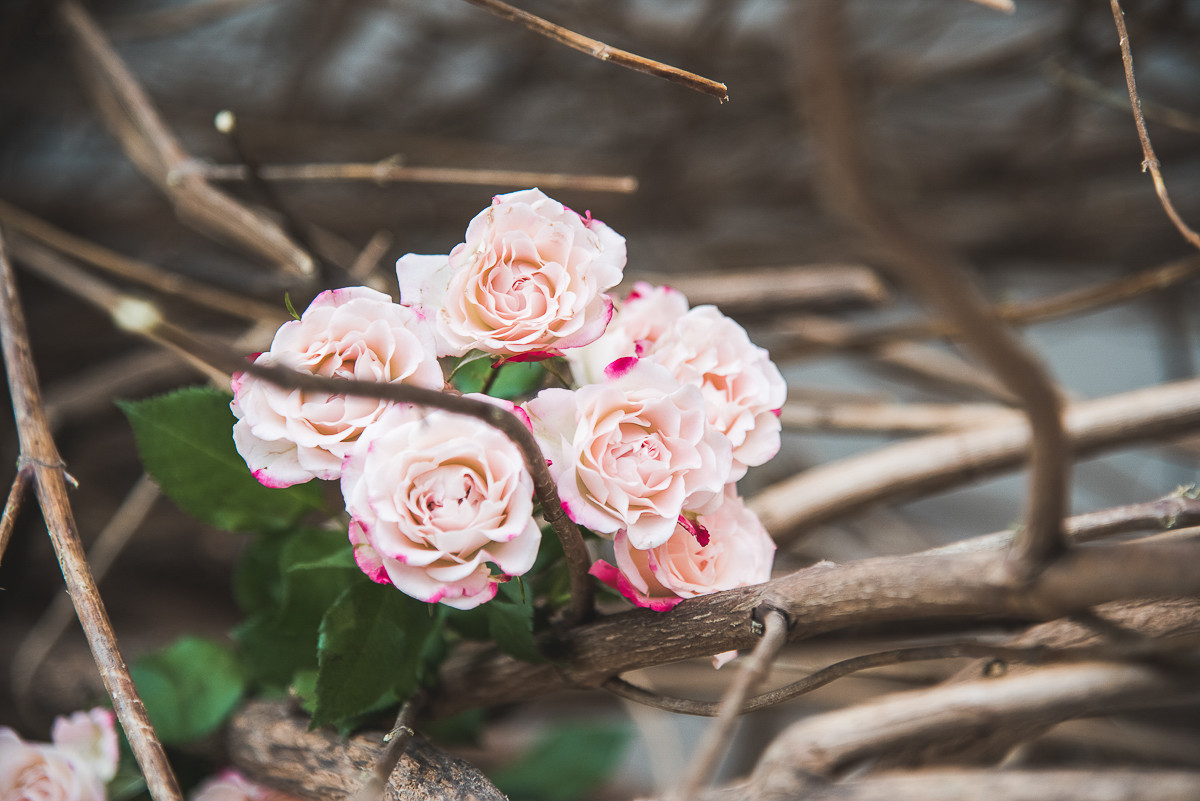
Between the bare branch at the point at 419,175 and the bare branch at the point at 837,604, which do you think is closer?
the bare branch at the point at 837,604

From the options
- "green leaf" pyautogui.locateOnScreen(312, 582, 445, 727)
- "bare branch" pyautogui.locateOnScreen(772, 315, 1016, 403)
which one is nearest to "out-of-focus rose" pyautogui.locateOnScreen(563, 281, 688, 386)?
"green leaf" pyautogui.locateOnScreen(312, 582, 445, 727)

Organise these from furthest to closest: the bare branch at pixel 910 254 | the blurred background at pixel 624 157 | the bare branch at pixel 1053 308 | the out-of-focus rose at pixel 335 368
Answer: the blurred background at pixel 624 157 < the bare branch at pixel 1053 308 < the out-of-focus rose at pixel 335 368 < the bare branch at pixel 910 254

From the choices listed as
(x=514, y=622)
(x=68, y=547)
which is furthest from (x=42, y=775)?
(x=514, y=622)

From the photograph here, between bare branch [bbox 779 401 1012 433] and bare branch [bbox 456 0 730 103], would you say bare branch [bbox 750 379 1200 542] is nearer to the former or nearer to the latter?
bare branch [bbox 779 401 1012 433]

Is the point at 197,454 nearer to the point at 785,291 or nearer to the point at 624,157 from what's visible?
the point at 785,291

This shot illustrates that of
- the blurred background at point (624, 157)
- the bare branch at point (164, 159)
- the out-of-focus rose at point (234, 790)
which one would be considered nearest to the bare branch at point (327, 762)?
the out-of-focus rose at point (234, 790)

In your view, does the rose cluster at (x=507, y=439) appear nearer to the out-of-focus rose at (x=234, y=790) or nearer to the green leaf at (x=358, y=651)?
the green leaf at (x=358, y=651)

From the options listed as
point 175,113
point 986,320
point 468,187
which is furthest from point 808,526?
point 175,113
